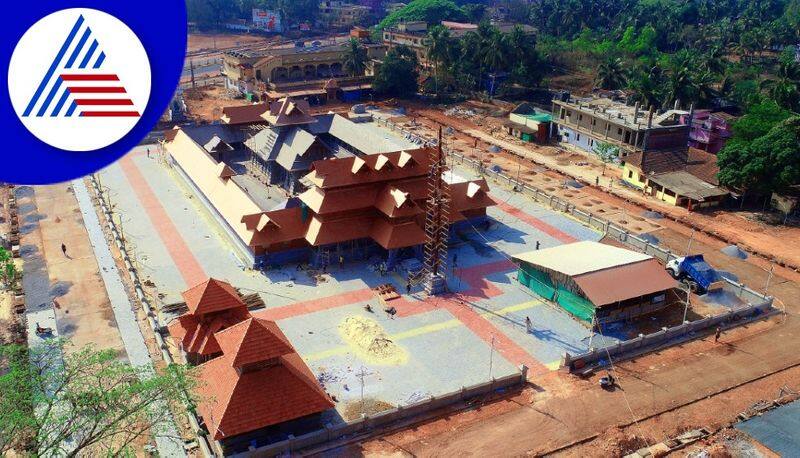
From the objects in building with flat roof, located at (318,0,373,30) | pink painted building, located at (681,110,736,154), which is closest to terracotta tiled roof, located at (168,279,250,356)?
pink painted building, located at (681,110,736,154)

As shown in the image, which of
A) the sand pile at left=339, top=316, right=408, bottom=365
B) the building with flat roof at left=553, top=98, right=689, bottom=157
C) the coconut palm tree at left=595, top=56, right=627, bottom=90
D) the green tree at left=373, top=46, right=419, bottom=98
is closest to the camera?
the sand pile at left=339, top=316, right=408, bottom=365

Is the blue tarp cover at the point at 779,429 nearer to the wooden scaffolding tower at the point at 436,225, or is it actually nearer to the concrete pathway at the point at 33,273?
the wooden scaffolding tower at the point at 436,225

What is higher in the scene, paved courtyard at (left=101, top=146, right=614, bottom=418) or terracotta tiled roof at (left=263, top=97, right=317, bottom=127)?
terracotta tiled roof at (left=263, top=97, right=317, bottom=127)

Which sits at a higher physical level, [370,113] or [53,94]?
[53,94]

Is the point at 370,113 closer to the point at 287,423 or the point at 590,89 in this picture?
the point at 590,89

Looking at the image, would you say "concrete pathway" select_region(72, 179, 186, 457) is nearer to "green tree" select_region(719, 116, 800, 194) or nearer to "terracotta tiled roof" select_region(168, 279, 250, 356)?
"terracotta tiled roof" select_region(168, 279, 250, 356)

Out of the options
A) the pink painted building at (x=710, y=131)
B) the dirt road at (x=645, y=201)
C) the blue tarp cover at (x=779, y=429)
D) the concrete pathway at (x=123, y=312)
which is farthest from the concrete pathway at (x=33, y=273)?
the pink painted building at (x=710, y=131)

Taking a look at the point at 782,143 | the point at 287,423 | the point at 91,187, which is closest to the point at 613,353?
the point at 287,423
